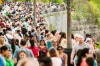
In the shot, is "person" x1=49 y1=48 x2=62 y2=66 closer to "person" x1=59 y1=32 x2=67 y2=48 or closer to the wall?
"person" x1=59 y1=32 x2=67 y2=48

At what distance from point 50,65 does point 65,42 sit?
841 cm

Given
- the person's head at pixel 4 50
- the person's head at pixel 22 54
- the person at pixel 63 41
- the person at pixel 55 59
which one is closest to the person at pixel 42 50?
the person's head at pixel 22 54

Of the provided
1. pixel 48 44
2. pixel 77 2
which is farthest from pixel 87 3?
pixel 48 44

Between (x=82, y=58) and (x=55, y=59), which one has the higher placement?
(x=82, y=58)

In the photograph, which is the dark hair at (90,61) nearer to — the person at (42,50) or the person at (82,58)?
the person at (82,58)

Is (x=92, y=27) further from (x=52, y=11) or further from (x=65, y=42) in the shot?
(x=65, y=42)

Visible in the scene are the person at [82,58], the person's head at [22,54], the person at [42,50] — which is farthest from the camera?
the person at [42,50]

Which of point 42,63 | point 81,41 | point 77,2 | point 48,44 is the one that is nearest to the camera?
point 42,63

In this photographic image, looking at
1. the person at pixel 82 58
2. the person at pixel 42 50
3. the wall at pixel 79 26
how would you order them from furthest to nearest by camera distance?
the wall at pixel 79 26 → the person at pixel 42 50 → the person at pixel 82 58

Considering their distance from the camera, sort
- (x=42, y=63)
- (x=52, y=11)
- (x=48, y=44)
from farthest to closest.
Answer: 1. (x=52, y=11)
2. (x=48, y=44)
3. (x=42, y=63)

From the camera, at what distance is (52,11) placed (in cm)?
5469

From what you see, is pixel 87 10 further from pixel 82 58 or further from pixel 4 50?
pixel 82 58

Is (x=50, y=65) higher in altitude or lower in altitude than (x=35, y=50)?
higher

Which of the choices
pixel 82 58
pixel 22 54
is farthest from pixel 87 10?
pixel 82 58
